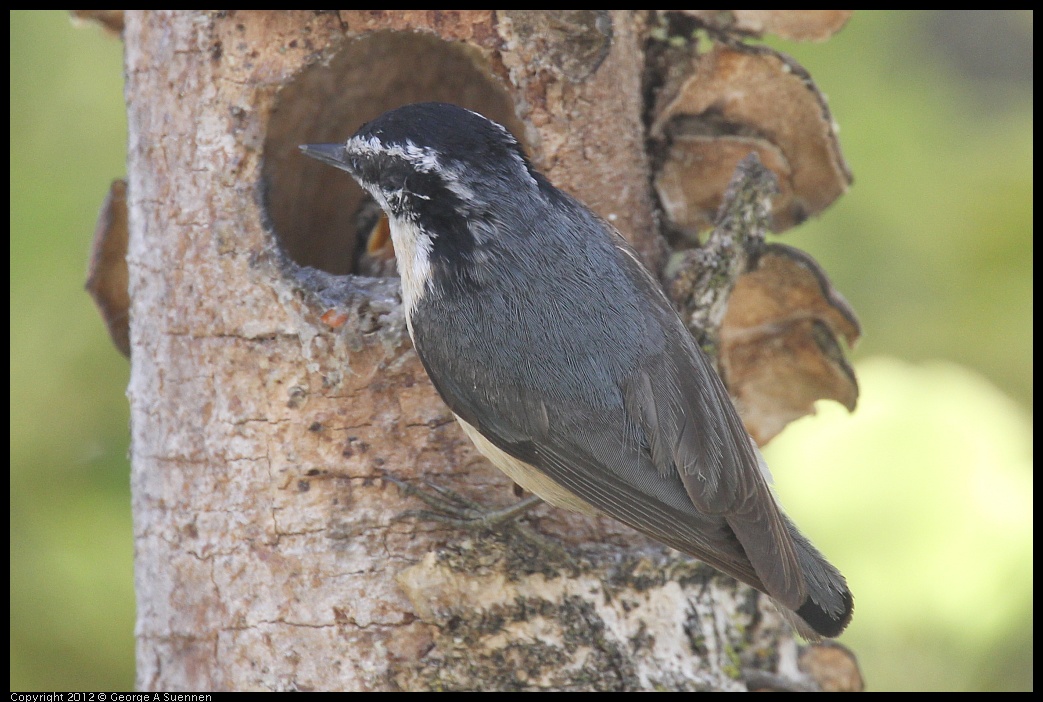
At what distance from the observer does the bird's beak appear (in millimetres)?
2529

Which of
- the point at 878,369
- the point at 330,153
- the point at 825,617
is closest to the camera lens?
the point at 825,617

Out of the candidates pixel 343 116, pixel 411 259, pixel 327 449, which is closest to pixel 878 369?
pixel 411 259

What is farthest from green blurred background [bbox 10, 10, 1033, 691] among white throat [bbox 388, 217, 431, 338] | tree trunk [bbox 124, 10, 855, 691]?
white throat [bbox 388, 217, 431, 338]

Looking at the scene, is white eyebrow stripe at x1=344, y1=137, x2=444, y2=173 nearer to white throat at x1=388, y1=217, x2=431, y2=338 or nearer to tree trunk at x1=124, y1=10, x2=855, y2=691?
white throat at x1=388, y1=217, x2=431, y2=338

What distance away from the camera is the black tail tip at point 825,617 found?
2242mm

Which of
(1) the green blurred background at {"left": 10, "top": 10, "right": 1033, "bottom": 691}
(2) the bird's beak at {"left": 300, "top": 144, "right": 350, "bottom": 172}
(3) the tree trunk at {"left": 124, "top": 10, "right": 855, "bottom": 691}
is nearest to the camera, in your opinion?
(3) the tree trunk at {"left": 124, "top": 10, "right": 855, "bottom": 691}

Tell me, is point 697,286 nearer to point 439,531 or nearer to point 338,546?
point 439,531

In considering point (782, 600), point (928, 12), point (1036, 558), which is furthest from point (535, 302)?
point (928, 12)

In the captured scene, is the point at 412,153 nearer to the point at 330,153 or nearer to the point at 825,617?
the point at 330,153

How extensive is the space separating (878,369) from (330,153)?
67.9 inches

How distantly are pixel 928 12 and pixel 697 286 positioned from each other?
1.81m

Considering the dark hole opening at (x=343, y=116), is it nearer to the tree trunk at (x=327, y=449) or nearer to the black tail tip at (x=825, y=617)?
the tree trunk at (x=327, y=449)

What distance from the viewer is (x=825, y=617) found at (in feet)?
7.39

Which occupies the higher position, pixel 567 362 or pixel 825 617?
pixel 567 362
